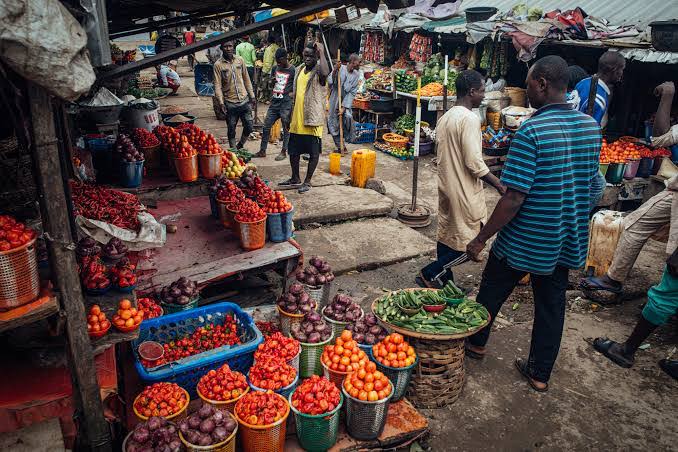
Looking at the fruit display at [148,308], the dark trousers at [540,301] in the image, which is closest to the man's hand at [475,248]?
the dark trousers at [540,301]

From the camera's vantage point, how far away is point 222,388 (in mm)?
3387

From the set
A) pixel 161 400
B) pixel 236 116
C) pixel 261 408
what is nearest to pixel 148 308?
pixel 161 400

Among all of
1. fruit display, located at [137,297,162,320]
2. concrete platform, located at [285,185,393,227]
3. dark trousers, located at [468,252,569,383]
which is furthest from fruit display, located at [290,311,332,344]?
concrete platform, located at [285,185,393,227]

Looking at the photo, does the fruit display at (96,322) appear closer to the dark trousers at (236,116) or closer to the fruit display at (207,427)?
the fruit display at (207,427)

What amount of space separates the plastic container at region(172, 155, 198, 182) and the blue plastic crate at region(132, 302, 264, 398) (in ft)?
8.39

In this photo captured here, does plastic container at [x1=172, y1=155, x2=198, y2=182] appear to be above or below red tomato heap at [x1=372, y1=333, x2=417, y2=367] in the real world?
above

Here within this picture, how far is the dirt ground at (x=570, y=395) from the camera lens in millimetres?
3809

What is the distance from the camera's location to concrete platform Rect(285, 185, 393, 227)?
304 inches

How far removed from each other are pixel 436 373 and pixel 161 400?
2.10 meters

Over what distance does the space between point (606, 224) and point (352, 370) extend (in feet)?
13.8

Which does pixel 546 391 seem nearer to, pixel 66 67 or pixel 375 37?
pixel 66 67

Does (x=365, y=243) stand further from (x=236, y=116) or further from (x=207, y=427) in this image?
(x=236, y=116)

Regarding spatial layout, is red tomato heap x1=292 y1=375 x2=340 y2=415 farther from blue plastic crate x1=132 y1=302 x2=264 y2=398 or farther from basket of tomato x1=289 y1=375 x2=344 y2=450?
blue plastic crate x1=132 y1=302 x2=264 y2=398

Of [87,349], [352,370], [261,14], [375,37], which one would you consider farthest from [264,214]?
[261,14]
